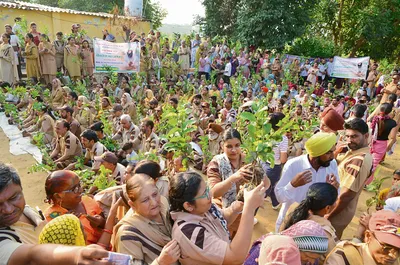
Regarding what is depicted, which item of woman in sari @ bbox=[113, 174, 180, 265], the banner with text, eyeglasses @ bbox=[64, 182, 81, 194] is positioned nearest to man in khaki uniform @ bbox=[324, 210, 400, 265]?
woman in sari @ bbox=[113, 174, 180, 265]

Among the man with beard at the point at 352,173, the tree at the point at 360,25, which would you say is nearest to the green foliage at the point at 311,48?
the tree at the point at 360,25

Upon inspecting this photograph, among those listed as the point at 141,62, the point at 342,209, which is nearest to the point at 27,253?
the point at 342,209

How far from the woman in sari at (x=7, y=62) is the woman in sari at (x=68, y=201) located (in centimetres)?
937

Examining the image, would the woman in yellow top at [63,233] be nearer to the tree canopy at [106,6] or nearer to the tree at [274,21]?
the tree at [274,21]

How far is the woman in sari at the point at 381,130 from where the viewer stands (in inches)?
200

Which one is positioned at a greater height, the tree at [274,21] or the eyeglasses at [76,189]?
the tree at [274,21]

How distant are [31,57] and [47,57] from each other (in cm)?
49

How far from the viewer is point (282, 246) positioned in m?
1.49

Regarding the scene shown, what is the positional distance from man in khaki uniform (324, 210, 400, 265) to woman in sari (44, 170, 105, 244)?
1.79 metres

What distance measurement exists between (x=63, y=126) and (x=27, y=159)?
73.5 inches

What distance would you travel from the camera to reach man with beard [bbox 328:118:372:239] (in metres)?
2.74

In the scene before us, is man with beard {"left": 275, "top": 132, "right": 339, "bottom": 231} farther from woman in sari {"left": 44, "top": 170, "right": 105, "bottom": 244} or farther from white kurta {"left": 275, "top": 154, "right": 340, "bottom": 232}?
woman in sari {"left": 44, "top": 170, "right": 105, "bottom": 244}

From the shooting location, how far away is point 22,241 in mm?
1555

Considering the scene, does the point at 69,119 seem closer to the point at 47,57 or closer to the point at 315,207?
the point at 47,57
